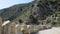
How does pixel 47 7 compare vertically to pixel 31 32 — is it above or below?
below

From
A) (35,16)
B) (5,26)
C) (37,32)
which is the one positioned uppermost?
(5,26)

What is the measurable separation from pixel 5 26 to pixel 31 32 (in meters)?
0.68

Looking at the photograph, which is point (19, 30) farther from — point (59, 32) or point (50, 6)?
point (50, 6)

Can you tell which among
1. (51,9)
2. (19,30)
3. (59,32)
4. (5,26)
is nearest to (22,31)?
(19,30)

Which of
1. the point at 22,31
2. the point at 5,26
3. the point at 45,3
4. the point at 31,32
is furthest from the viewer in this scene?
the point at 45,3

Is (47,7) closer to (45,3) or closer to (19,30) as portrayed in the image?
(45,3)

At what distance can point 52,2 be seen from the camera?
89.7 meters

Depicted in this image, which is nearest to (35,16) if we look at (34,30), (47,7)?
(47,7)

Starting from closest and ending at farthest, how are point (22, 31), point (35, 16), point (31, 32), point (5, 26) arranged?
point (5, 26)
point (22, 31)
point (31, 32)
point (35, 16)

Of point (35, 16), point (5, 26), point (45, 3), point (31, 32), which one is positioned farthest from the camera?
point (45, 3)

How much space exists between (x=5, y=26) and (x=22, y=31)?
0.33m

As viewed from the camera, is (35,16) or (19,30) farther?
(35,16)

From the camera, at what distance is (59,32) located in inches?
117

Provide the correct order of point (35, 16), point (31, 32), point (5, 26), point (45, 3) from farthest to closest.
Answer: point (45, 3), point (35, 16), point (31, 32), point (5, 26)
